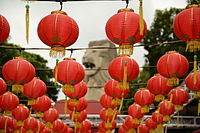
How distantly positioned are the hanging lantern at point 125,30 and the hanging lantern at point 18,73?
2.53 meters

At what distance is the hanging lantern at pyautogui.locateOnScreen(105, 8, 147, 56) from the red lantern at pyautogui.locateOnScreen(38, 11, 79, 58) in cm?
71

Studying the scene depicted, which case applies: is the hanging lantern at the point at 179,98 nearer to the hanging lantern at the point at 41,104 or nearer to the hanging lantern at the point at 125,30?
the hanging lantern at the point at 41,104

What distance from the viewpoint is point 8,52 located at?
878 inches

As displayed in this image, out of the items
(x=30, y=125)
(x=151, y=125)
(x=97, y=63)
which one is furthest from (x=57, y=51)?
(x=97, y=63)

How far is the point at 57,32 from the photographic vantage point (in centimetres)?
582

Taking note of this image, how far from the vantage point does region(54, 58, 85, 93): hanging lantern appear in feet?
Result: 24.7

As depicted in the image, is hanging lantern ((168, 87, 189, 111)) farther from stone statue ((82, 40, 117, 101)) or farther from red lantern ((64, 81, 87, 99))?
stone statue ((82, 40, 117, 101))

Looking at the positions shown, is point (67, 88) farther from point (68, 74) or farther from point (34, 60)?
point (34, 60)

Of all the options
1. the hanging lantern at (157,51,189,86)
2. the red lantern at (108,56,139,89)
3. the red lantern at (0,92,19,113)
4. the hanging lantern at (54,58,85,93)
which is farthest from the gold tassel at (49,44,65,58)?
the red lantern at (0,92,19,113)

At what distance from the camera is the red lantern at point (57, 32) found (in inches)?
229

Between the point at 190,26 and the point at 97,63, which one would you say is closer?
the point at 190,26

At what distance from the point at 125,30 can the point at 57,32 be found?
119cm

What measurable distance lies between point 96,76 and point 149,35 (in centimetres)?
518

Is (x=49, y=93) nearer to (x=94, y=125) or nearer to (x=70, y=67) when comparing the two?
(x=94, y=125)
